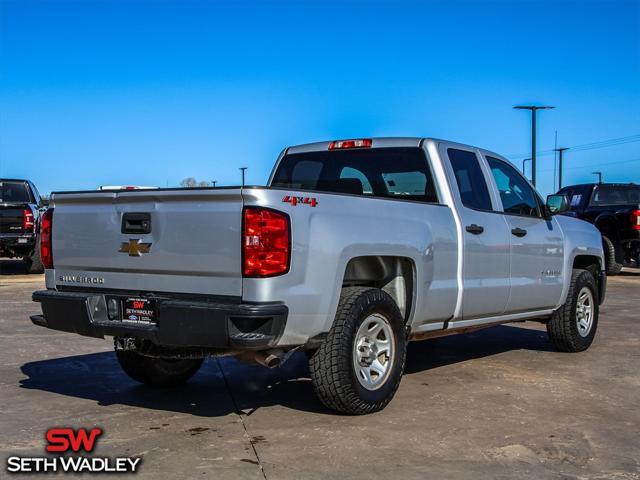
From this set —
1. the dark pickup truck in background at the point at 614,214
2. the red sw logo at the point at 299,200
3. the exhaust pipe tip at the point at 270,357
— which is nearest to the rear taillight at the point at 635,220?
the dark pickup truck in background at the point at 614,214

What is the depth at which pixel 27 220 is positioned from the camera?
16656 millimetres

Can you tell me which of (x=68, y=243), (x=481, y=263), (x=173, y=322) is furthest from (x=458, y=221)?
(x=68, y=243)

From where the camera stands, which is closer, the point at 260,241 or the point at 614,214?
the point at 260,241

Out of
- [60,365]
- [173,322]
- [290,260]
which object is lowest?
[60,365]

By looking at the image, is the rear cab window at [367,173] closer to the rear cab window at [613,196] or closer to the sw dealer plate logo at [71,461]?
the sw dealer plate logo at [71,461]

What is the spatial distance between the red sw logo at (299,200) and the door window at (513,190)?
2.66m

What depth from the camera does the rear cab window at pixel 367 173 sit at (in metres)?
6.25

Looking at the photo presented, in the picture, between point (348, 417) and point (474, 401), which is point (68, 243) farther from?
point (474, 401)

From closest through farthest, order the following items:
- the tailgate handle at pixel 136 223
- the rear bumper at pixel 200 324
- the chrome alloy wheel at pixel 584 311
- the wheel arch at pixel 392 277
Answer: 1. the rear bumper at pixel 200 324
2. the tailgate handle at pixel 136 223
3. the wheel arch at pixel 392 277
4. the chrome alloy wheel at pixel 584 311

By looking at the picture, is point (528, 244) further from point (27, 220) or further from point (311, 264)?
point (27, 220)

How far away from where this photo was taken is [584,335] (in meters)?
7.91

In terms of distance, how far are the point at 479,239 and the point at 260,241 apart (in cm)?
242

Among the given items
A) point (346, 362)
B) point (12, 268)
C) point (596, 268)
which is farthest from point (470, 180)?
point (12, 268)

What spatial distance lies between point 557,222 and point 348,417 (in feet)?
11.5
